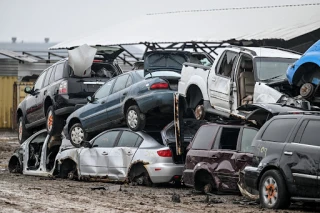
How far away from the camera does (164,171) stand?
16578 mm

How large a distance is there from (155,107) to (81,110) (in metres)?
2.92

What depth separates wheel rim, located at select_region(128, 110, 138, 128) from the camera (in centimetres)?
1773

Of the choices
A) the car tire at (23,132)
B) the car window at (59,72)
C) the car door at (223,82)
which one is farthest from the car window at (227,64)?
the car tire at (23,132)

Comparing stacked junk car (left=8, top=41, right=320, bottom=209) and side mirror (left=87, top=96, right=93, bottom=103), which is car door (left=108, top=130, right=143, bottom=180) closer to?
stacked junk car (left=8, top=41, right=320, bottom=209)

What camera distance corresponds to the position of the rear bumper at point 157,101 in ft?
57.2

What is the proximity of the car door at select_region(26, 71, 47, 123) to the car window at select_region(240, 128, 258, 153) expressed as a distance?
816cm

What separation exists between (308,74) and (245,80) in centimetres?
175

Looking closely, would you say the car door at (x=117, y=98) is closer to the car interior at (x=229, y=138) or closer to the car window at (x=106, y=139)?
the car window at (x=106, y=139)

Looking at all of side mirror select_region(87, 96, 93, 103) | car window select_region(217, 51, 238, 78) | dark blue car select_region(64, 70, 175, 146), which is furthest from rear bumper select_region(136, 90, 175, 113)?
side mirror select_region(87, 96, 93, 103)

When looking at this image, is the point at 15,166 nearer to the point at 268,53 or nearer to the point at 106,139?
the point at 106,139

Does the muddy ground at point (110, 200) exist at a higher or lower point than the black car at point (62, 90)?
lower

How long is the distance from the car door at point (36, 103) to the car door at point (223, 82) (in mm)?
6165

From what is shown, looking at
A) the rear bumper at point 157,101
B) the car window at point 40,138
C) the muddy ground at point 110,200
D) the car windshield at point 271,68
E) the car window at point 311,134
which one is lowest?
the muddy ground at point 110,200

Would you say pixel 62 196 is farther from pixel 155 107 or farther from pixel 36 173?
pixel 36 173
